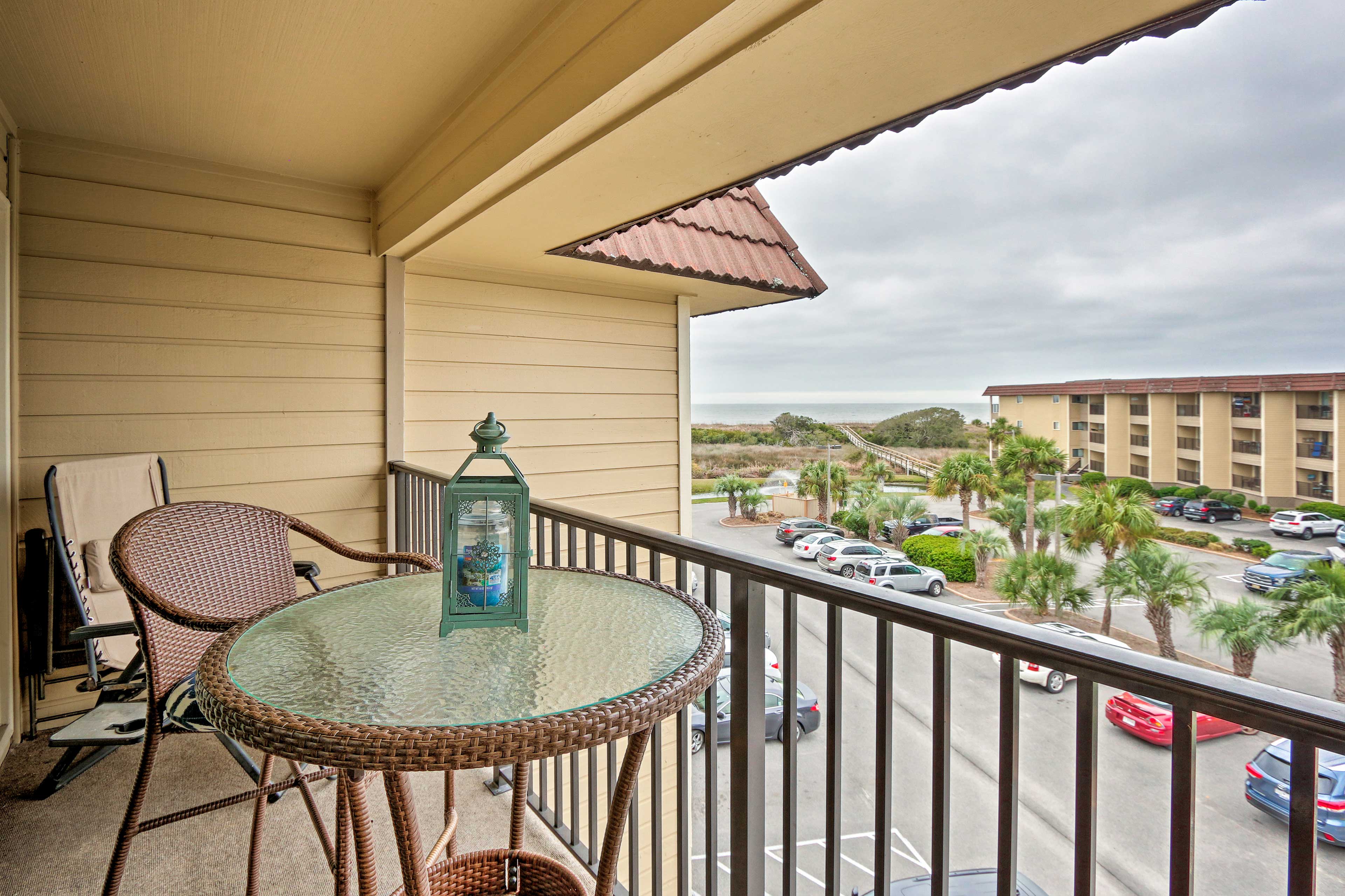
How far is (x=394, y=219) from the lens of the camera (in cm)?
301

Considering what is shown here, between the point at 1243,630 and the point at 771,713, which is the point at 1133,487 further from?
the point at 771,713

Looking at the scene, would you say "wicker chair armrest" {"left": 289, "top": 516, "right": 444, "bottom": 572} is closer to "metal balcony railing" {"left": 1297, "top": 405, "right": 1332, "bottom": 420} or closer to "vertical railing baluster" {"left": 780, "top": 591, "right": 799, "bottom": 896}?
"vertical railing baluster" {"left": 780, "top": 591, "right": 799, "bottom": 896}

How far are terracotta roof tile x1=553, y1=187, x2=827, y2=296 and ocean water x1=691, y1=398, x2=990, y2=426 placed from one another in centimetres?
162

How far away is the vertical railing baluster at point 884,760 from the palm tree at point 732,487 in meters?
4.72

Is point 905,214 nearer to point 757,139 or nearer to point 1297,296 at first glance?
point 1297,296

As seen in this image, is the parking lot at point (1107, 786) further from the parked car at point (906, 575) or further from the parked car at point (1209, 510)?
the parked car at point (1209, 510)

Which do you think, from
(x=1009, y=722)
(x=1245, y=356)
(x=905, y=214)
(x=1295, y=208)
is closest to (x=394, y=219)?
(x=1009, y=722)

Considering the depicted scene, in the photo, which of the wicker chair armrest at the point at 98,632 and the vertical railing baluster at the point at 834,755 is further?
the wicker chair armrest at the point at 98,632

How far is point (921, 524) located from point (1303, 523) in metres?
4.33

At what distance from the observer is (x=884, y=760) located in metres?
1.04

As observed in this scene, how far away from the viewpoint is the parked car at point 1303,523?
7.57 meters

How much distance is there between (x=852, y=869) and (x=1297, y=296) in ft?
46.6

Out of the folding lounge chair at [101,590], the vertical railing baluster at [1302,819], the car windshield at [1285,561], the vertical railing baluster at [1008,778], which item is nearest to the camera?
the vertical railing baluster at [1302,819]

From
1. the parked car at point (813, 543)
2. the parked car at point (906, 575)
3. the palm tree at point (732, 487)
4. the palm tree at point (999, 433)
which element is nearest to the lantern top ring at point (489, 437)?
the palm tree at point (732, 487)
